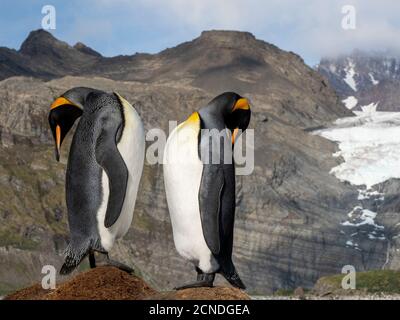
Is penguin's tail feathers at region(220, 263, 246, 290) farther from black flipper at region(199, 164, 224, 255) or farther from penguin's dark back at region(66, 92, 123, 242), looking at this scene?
penguin's dark back at region(66, 92, 123, 242)

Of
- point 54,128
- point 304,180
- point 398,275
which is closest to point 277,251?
point 304,180

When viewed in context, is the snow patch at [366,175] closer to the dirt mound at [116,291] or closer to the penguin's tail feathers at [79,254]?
the penguin's tail feathers at [79,254]

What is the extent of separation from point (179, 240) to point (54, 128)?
215 cm

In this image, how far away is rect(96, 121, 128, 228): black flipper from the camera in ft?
31.2

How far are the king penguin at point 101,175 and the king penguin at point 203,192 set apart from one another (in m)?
0.45

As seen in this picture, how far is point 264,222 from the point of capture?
15475cm

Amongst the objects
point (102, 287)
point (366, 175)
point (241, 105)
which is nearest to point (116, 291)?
point (102, 287)

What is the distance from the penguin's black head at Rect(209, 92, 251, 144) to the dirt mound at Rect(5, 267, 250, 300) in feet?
7.34

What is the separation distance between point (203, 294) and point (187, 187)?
68.0 inches

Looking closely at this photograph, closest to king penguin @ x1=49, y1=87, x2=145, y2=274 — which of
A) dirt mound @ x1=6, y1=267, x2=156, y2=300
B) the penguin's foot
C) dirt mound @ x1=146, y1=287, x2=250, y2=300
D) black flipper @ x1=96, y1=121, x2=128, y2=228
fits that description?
black flipper @ x1=96, y1=121, x2=128, y2=228

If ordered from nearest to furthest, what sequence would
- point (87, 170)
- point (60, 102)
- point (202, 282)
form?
point (202, 282)
point (87, 170)
point (60, 102)

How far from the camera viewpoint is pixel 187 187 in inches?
381

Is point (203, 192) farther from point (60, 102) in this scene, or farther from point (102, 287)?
point (60, 102)
